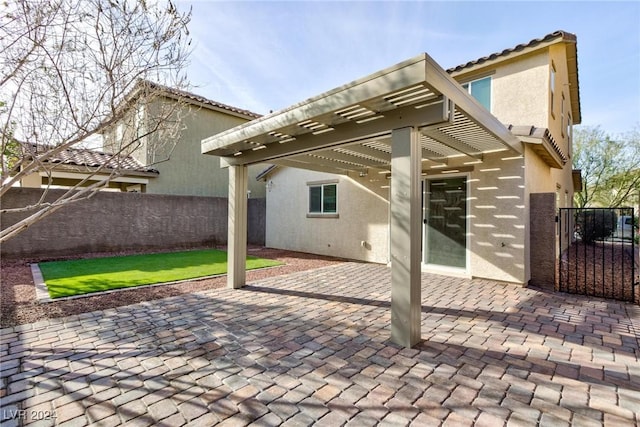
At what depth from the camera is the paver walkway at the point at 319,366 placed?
2.86 metres

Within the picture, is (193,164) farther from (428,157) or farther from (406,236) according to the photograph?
(406,236)

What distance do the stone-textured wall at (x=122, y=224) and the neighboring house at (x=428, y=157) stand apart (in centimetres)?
343

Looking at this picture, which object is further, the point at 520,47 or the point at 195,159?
the point at 195,159

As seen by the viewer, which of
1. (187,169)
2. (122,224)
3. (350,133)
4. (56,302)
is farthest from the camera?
(187,169)

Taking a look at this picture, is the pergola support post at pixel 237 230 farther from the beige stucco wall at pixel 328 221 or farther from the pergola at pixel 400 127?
the beige stucco wall at pixel 328 221

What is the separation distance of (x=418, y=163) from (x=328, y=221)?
→ 8586mm

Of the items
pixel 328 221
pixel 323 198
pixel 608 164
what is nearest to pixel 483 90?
pixel 323 198

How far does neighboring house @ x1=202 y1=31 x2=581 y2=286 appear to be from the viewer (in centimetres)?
423

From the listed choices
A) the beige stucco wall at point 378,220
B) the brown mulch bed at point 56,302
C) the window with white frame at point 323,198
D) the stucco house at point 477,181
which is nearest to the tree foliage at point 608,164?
the stucco house at point 477,181

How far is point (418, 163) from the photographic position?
4.38 m

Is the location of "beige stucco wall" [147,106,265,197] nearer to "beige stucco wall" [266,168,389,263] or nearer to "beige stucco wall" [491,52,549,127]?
"beige stucco wall" [266,168,389,263]

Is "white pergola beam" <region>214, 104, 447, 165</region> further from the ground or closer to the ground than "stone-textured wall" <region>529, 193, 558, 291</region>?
further from the ground

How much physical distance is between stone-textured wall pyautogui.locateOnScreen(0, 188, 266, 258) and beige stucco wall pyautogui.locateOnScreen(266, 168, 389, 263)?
198 centimetres

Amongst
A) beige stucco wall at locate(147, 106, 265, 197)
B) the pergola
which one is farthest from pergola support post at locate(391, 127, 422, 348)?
beige stucco wall at locate(147, 106, 265, 197)
